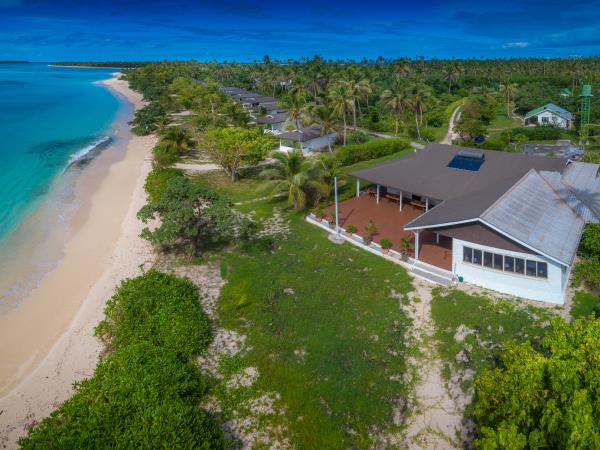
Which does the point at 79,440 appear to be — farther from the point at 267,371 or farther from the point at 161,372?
the point at 267,371

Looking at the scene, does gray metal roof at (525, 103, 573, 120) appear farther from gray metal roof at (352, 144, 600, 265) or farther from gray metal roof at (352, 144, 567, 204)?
gray metal roof at (352, 144, 567, 204)

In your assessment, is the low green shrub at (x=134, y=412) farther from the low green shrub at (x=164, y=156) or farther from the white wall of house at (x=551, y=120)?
the white wall of house at (x=551, y=120)

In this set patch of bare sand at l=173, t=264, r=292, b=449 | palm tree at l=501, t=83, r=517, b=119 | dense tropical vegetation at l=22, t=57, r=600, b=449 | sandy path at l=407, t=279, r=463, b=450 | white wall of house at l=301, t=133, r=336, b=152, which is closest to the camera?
dense tropical vegetation at l=22, t=57, r=600, b=449

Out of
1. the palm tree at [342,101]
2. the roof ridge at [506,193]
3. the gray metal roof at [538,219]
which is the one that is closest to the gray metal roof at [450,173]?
the roof ridge at [506,193]

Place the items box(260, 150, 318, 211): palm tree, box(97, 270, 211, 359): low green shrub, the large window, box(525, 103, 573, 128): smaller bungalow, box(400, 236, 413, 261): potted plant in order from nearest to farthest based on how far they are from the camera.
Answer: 1. box(97, 270, 211, 359): low green shrub
2. the large window
3. box(400, 236, 413, 261): potted plant
4. box(260, 150, 318, 211): palm tree
5. box(525, 103, 573, 128): smaller bungalow

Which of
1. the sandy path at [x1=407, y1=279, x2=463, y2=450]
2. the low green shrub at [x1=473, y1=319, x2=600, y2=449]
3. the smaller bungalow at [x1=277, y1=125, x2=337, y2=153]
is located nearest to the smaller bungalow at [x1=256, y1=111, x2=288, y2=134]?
the smaller bungalow at [x1=277, y1=125, x2=337, y2=153]

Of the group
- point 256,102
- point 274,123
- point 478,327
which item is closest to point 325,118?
point 274,123
